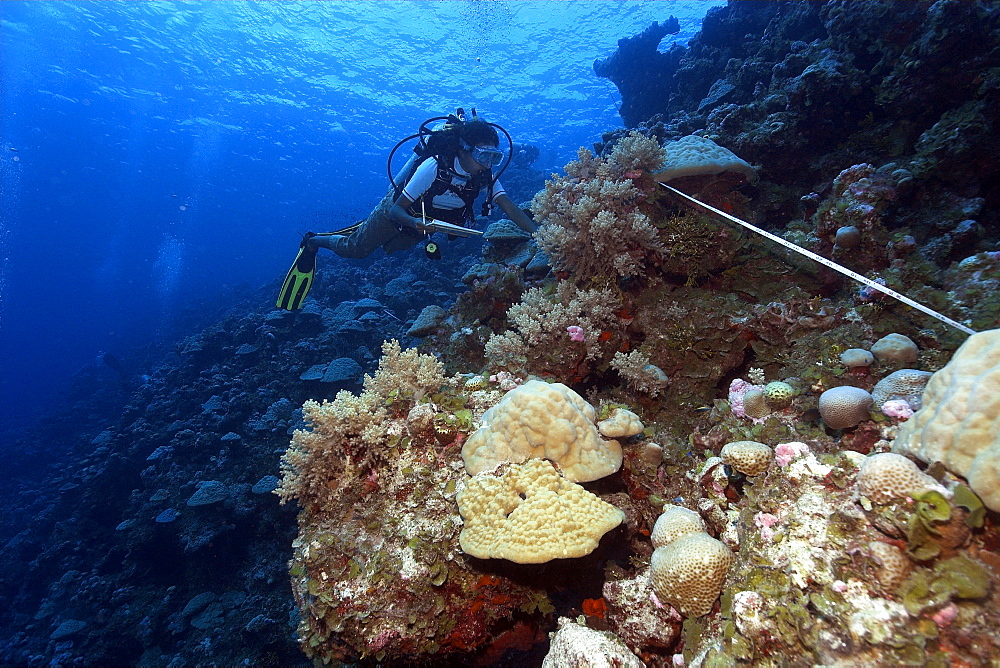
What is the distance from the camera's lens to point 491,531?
232 cm

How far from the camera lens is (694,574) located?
2123 mm

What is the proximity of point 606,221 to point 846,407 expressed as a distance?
2.92m

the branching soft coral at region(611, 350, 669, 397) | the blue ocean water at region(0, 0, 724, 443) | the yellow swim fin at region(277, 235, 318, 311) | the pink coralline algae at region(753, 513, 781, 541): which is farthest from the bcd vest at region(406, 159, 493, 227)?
the blue ocean water at region(0, 0, 724, 443)

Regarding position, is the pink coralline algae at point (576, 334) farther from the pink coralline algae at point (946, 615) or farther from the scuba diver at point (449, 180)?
the pink coralline algae at point (946, 615)

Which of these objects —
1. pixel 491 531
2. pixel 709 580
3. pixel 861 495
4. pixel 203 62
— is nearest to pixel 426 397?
pixel 491 531

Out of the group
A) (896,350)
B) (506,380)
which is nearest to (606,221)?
(506,380)

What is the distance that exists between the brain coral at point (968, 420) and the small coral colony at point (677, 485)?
1 cm

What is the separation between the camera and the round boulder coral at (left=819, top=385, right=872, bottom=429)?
2.29m

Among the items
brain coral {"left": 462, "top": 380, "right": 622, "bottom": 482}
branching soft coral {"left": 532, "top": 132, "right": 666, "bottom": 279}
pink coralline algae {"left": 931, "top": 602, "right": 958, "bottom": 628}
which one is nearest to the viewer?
pink coralline algae {"left": 931, "top": 602, "right": 958, "bottom": 628}

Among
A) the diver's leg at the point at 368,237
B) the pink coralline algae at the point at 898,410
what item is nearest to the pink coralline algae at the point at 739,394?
the pink coralline algae at the point at 898,410

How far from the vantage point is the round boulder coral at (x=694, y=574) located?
2.12 meters

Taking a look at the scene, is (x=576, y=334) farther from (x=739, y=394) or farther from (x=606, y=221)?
(x=739, y=394)

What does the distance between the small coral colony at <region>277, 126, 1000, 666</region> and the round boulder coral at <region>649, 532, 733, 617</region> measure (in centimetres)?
1

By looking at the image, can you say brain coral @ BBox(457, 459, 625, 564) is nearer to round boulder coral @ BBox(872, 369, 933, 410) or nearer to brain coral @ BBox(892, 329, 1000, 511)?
brain coral @ BBox(892, 329, 1000, 511)
